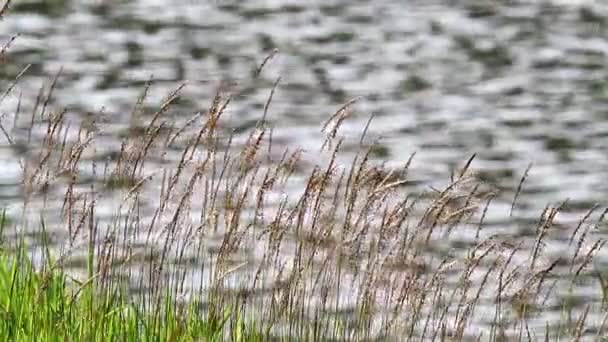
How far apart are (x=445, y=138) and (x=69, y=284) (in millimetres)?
5348

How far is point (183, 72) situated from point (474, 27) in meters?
3.83

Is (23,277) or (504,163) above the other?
(23,277)

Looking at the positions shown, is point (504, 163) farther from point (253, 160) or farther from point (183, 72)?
point (253, 160)

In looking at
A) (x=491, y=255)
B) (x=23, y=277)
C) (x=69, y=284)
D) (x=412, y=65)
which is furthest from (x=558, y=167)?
(x=23, y=277)

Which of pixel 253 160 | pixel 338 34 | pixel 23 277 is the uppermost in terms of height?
pixel 253 160

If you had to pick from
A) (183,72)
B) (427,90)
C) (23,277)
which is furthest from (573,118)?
(23,277)

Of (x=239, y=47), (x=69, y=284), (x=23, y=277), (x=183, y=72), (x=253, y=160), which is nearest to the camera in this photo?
(x=253, y=160)

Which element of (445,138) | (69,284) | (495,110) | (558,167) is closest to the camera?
(69,284)

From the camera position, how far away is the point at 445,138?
1262 centimetres

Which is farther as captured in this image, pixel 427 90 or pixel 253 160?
pixel 427 90

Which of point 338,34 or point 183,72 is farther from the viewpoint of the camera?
point 338,34

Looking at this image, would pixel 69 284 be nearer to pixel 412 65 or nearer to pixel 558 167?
pixel 558 167

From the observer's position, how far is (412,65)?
1546 cm

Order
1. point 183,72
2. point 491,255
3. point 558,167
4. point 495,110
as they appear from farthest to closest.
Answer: point 183,72 → point 495,110 → point 558,167 → point 491,255
